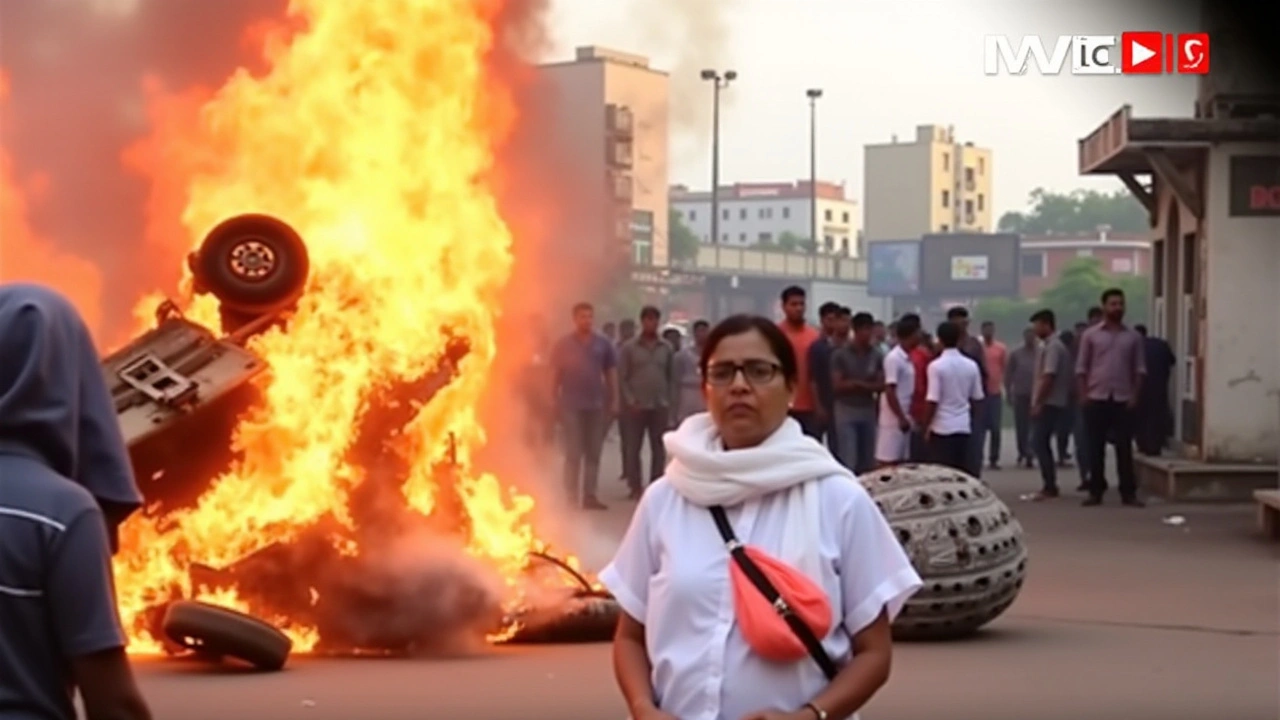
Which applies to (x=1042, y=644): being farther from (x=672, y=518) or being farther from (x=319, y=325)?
(x=672, y=518)

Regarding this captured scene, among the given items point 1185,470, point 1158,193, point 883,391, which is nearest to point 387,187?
point 883,391

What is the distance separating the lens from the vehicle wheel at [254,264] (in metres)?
10.5

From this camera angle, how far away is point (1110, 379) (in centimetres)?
1722

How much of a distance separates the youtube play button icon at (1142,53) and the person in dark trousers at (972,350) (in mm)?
2519

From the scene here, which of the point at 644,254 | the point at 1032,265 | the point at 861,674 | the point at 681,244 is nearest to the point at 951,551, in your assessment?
the point at 861,674

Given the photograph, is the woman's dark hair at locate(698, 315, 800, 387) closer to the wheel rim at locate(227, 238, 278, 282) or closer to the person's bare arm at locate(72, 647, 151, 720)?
the person's bare arm at locate(72, 647, 151, 720)

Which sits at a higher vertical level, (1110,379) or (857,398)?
(1110,379)

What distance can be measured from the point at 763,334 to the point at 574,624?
238 inches

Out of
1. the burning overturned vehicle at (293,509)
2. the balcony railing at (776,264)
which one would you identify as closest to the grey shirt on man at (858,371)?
the burning overturned vehicle at (293,509)

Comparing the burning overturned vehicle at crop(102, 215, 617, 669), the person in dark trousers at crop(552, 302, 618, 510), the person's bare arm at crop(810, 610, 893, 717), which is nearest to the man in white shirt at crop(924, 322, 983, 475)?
the person in dark trousers at crop(552, 302, 618, 510)

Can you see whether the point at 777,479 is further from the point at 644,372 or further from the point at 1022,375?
the point at 1022,375

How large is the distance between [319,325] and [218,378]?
0.66m

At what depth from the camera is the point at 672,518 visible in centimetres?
402

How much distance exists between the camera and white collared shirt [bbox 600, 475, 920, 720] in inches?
153
